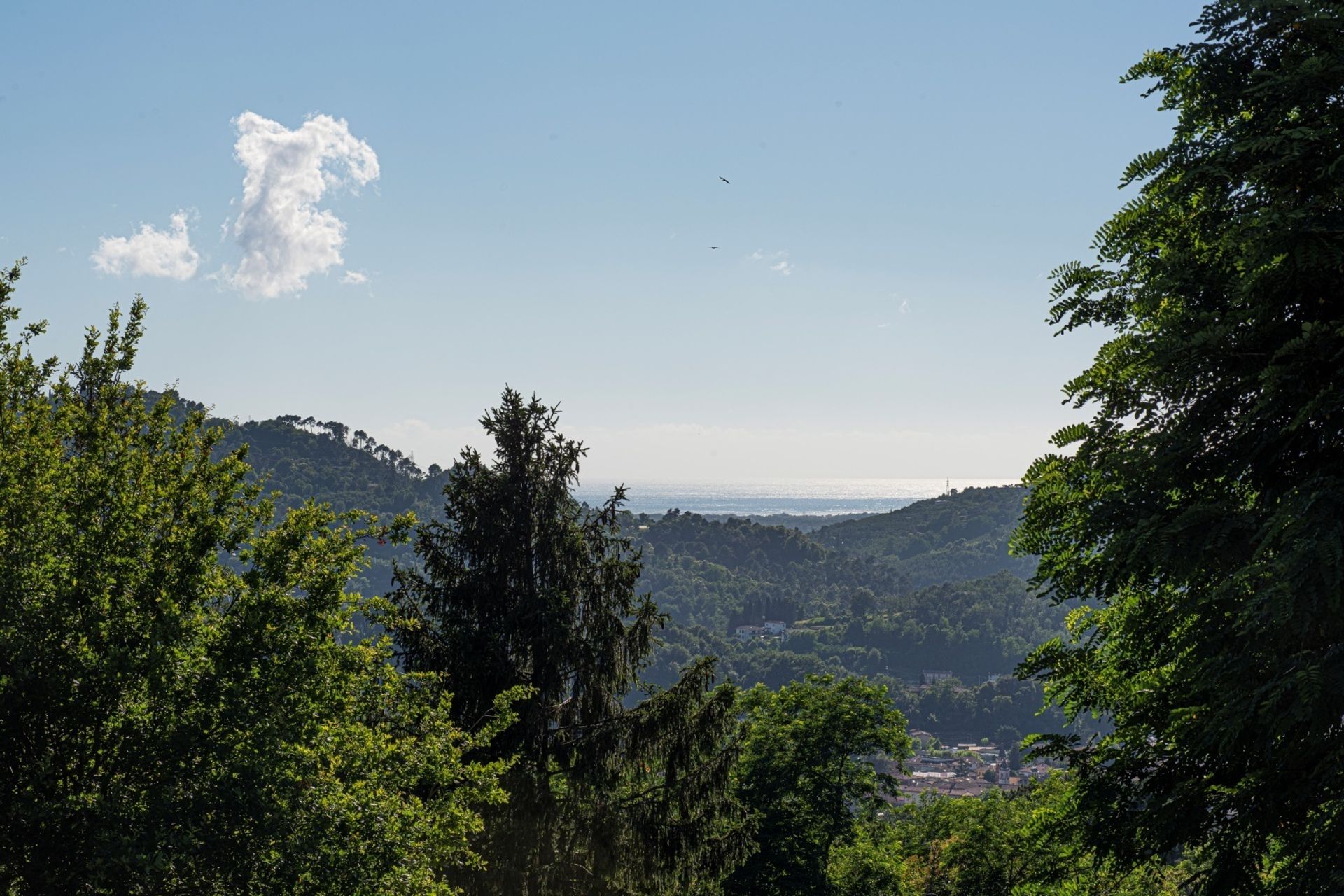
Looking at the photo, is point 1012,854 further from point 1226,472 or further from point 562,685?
point 1226,472

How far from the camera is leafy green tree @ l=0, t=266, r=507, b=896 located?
6848mm

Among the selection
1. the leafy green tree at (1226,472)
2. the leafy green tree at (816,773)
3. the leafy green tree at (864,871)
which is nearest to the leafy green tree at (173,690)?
the leafy green tree at (1226,472)

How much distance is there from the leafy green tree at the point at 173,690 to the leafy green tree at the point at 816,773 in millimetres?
9897

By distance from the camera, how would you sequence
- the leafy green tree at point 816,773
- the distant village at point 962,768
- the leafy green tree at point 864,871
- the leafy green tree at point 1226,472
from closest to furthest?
the leafy green tree at point 1226,472 → the leafy green tree at point 816,773 → the leafy green tree at point 864,871 → the distant village at point 962,768

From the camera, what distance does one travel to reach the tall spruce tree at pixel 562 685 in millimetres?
13383

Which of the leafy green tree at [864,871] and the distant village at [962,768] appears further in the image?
the distant village at [962,768]

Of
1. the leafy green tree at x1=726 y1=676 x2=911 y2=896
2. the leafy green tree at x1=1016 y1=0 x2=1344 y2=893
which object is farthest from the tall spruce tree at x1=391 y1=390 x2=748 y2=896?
the leafy green tree at x1=1016 y1=0 x2=1344 y2=893

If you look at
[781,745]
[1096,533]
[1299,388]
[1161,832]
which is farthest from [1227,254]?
[781,745]

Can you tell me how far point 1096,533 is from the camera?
600 cm

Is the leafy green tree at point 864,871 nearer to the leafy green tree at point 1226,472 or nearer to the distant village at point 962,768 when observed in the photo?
the leafy green tree at point 1226,472

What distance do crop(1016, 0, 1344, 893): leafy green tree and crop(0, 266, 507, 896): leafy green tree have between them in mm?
5704

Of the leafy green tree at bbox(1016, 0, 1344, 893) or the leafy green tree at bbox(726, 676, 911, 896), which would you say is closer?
the leafy green tree at bbox(1016, 0, 1344, 893)

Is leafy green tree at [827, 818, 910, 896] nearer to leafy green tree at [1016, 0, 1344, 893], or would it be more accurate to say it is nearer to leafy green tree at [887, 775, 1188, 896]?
leafy green tree at [887, 775, 1188, 896]

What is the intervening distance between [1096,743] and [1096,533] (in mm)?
2358
